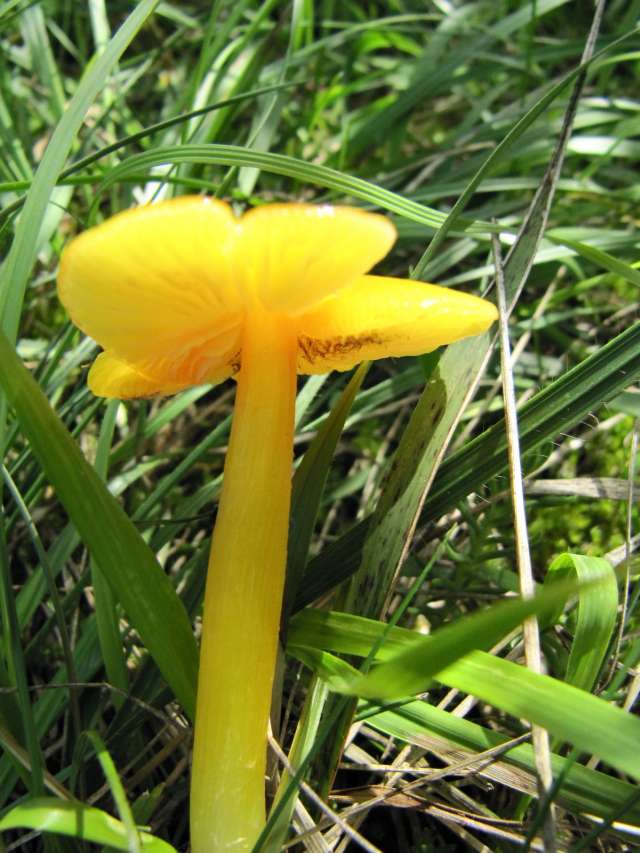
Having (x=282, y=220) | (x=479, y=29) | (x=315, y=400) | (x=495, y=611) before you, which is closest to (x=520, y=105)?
(x=479, y=29)

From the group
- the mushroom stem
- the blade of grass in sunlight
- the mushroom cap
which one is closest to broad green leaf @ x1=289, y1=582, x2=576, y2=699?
the mushroom stem

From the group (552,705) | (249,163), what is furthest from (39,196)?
(552,705)

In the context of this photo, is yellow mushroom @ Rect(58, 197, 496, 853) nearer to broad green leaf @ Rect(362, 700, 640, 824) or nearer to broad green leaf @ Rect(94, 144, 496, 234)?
broad green leaf @ Rect(362, 700, 640, 824)

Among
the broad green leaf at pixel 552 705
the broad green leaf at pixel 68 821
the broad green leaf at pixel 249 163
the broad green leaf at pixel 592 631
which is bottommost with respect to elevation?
the broad green leaf at pixel 68 821

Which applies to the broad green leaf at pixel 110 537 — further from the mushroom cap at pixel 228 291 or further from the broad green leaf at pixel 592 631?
the broad green leaf at pixel 592 631

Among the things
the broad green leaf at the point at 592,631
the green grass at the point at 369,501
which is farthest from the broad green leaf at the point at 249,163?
the broad green leaf at the point at 592,631
